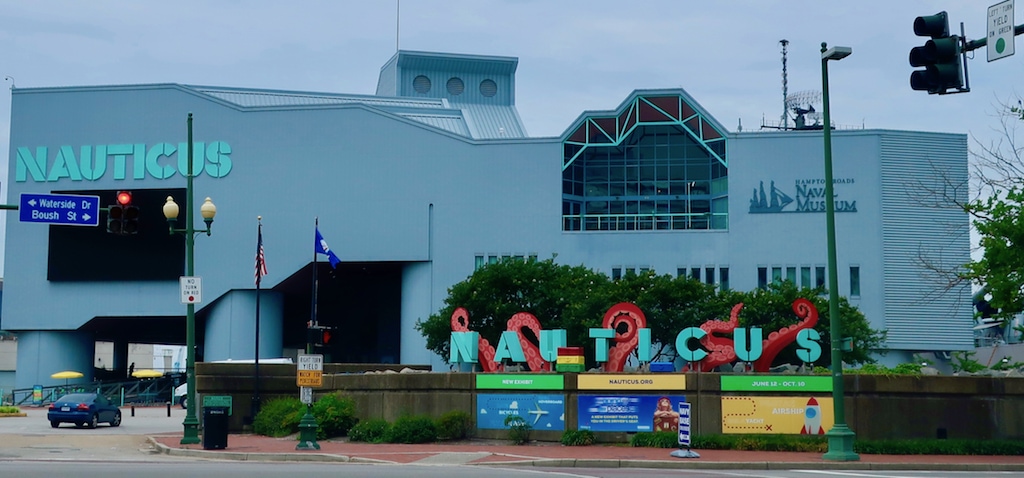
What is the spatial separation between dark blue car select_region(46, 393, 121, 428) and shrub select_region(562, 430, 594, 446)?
2175cm

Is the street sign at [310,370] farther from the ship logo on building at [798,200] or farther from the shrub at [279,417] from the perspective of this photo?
the ship logo on building at [798,200]

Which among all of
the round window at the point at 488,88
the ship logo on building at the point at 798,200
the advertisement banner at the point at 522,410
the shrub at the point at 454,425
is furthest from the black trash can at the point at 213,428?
the round window at the point at 488,88

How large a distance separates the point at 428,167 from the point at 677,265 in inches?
733

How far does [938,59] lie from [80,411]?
3918 centimetres

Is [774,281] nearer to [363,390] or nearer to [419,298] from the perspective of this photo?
[419,298]

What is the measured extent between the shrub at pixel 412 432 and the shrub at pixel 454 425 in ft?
0.73

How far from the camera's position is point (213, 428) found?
3216 cm

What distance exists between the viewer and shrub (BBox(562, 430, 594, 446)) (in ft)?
109

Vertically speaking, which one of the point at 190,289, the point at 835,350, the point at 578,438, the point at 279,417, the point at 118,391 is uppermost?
the point at 190,289

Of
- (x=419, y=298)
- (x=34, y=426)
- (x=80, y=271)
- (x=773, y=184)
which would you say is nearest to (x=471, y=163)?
(x=419, y=298)

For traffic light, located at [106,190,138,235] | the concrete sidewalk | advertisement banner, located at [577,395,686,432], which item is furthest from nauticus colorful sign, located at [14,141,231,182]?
traffic light, located at [106,190,138,235]

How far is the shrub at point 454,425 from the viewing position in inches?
1350

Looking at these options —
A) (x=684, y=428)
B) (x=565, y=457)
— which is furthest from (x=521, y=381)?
(x=684, y=428)

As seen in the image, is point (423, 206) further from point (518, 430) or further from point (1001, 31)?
point (1001, 31)
